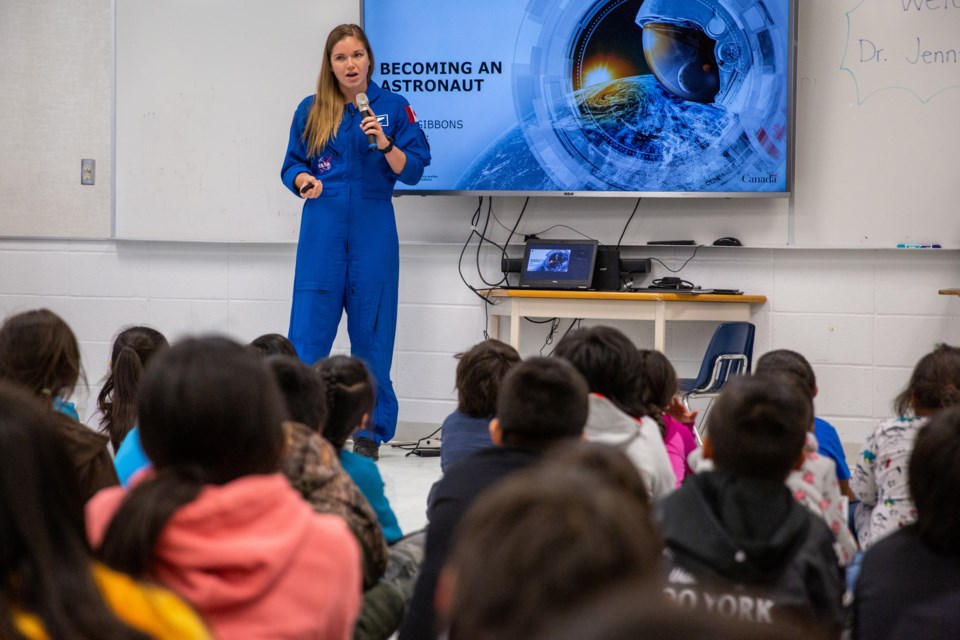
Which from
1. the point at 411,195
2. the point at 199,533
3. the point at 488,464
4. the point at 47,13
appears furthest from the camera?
the point at 47,13

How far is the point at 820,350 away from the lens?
4.68 m

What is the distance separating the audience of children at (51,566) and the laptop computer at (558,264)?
3720mm

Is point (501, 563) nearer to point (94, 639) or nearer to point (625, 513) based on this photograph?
point (625, 513)

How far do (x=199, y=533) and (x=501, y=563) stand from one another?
21.8 inches

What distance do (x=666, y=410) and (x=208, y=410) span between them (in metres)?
1.80

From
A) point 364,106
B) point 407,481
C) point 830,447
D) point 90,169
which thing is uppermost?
point 364,106

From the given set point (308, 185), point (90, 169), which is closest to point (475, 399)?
point (308, 185)

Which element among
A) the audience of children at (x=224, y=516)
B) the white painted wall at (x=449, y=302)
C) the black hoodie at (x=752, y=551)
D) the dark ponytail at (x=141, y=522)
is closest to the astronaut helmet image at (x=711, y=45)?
the white painted wall at (x=449, y=302)

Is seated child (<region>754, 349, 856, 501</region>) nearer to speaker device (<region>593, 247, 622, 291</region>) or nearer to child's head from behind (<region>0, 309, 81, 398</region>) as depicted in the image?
child's head from behind (<region>0, 309, 81, 398</region>)

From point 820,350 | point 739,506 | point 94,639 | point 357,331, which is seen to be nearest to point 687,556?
point 739,506

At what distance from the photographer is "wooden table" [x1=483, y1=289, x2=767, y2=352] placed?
4305mm

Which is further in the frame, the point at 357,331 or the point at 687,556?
the point at 357,331

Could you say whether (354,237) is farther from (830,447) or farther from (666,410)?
(830,447)

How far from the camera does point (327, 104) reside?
4.26 metres
